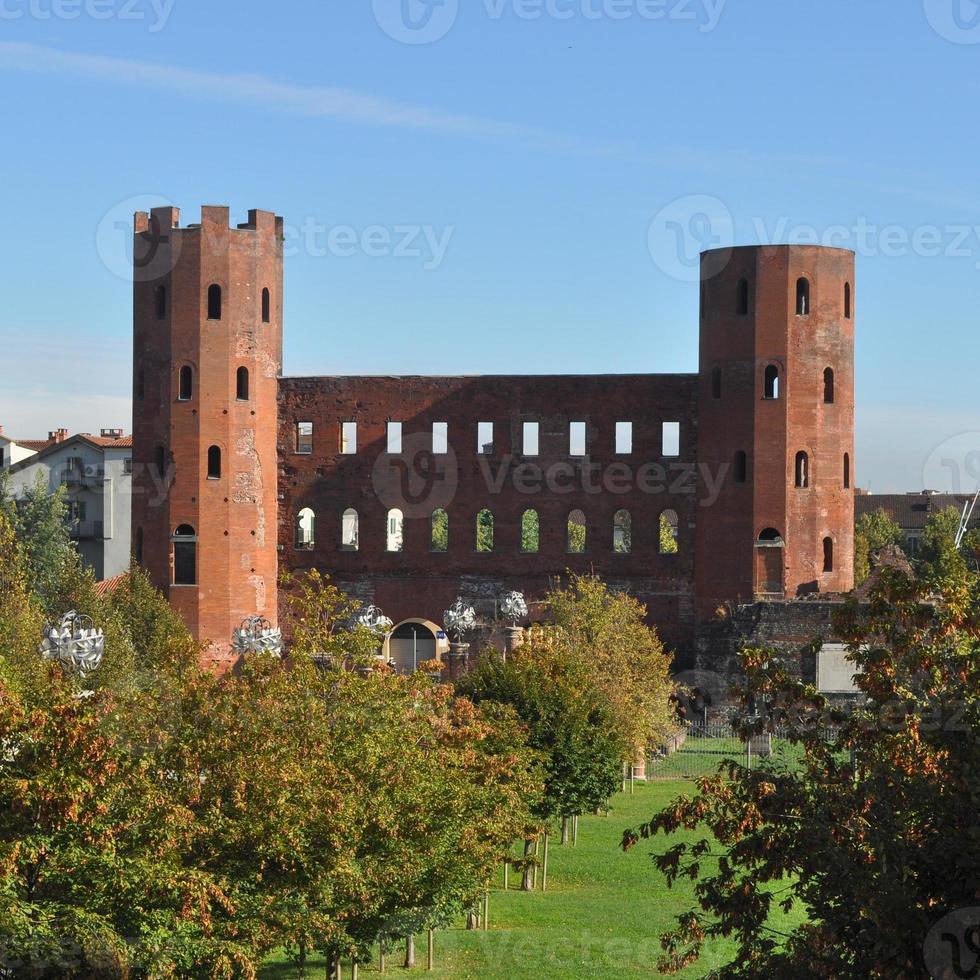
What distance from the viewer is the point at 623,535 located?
70125mm

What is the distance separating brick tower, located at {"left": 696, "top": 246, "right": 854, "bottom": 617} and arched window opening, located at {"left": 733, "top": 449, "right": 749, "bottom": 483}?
0.03 m

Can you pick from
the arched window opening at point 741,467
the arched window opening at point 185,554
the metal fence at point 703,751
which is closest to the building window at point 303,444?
the arched window opening at point 185,554

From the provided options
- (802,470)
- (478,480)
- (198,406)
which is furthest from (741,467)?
(198,406)

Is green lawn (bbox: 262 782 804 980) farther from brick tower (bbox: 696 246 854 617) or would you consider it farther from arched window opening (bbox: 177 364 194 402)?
arched window opening (bbox: 177 364 194 402)

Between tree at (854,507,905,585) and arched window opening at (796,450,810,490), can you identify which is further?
tree at (854,507,905,585)

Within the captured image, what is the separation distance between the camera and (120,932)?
15.4 meters

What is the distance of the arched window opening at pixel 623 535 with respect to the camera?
51312 mm

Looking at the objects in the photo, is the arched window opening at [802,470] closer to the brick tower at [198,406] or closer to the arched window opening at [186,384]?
the brick tower at [198,406]

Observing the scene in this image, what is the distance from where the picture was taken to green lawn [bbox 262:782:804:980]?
76.3ft

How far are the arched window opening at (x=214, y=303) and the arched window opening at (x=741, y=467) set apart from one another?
625 inches

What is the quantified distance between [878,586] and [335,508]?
3976 cm

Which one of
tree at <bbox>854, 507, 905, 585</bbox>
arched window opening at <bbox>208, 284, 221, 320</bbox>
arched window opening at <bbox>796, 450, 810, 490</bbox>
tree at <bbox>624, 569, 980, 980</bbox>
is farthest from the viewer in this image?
tree at <bbox>854, 507, 905, 585</bbox>

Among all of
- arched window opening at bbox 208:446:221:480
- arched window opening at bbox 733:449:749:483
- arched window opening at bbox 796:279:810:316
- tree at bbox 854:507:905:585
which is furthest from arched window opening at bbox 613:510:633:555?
arched window opening at bbox 208:446:221:480

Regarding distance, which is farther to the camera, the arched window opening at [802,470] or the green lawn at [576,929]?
the arched window opening at [802,470]
